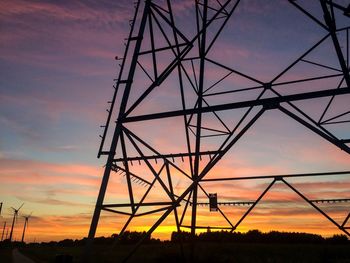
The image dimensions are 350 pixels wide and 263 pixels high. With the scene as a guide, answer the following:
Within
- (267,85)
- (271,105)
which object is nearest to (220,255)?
(267,85)

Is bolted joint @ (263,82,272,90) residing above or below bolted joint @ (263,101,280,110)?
above

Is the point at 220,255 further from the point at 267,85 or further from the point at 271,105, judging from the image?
the point at 271,105

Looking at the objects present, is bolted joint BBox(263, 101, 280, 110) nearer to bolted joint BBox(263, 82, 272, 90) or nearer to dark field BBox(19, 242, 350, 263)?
bolted joint BBox(263, 82, 272, 90)

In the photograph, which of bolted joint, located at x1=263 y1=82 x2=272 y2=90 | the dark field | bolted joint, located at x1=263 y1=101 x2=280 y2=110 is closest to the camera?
bolted joint, located at x1=263 y1=101 x2=280 y2=110

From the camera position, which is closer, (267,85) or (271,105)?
(271,105)

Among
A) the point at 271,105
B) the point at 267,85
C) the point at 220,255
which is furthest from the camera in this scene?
the point at 220,255

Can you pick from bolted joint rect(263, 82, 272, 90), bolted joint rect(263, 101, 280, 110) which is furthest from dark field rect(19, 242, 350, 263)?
bolted joint rect(263, 82, 272, 90)

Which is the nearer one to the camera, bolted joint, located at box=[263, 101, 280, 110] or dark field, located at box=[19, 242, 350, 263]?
bolted joint, located at box=[263, 101, 280, 110]

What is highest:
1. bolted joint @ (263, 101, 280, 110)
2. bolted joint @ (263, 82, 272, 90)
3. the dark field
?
bolted joint @ (263, 82, 272, 90)

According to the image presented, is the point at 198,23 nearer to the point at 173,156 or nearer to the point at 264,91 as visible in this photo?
the point at 264,91

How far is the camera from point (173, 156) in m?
13.0

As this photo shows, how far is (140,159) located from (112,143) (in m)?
1.26

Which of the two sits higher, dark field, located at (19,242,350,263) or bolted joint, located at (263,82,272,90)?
bolted joint, located at (263,82,272,90)

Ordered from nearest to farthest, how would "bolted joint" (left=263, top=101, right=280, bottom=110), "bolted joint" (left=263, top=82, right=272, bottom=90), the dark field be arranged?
"bolted joint" (left=263, top=101, right=280, bottom=110)
"bolted joint" (left=263, top=82, right=272, bottom=90)
the dark field
